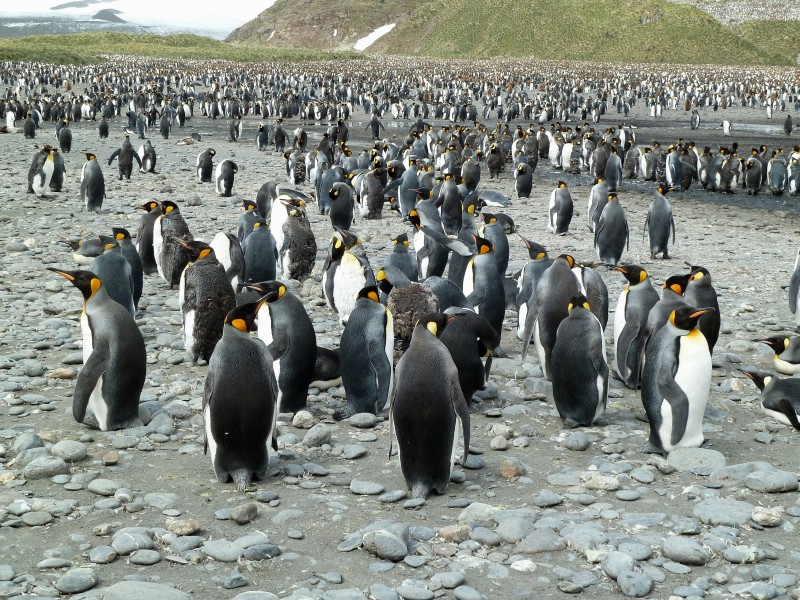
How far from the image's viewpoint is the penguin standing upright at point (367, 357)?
5.40 metres

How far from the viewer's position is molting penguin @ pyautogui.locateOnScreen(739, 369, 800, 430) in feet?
17.9

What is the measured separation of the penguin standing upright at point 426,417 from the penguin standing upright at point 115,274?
3.25 metres

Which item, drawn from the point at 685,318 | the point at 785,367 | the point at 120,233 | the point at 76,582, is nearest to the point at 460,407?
the point at 685,318

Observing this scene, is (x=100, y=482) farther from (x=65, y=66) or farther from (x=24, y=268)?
(x=65, y=66)

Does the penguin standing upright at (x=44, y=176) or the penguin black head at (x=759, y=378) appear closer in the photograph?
the penguin black head at (x=759, y=378)

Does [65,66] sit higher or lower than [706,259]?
higher

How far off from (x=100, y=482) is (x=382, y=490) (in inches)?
54.8

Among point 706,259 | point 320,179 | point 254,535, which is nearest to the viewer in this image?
point 254,535

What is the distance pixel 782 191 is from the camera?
17.0 meters

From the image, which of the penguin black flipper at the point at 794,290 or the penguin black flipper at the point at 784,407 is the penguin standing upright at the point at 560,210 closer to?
the penguin black flipper at the point at 794,290

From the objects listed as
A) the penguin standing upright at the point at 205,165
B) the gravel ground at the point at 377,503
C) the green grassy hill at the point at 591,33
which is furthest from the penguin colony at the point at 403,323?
the green grassy hill at the point at 591,33

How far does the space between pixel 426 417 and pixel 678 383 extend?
1638 mm

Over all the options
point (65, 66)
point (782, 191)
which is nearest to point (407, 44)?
point (65, 66)

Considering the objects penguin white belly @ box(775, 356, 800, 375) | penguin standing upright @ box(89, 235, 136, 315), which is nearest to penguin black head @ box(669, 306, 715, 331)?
penguin white belly @ box(775, 356, 800, 375)
